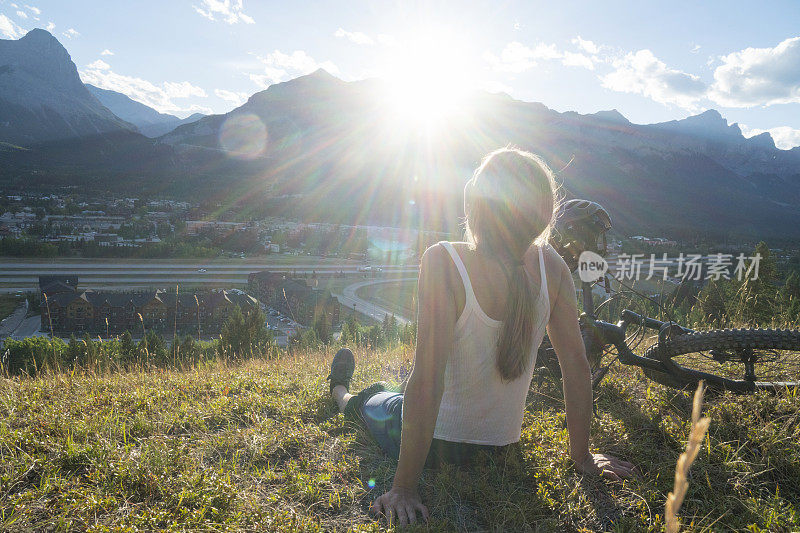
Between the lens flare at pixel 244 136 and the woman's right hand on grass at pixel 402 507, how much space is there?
15057cm

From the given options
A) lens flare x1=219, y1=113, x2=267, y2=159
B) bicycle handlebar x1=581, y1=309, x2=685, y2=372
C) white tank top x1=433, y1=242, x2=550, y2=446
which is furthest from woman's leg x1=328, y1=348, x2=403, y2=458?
lens flare x1=219, y1=113, x2=267, y2=159

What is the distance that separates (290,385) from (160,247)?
71.8 metres

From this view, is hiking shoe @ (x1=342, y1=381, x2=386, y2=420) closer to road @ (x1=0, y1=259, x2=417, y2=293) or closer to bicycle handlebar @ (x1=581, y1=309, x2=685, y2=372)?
bicycle handlebar @ (x1=581, y1=309, x2=685, y2=372)

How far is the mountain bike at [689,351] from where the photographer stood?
2570mm

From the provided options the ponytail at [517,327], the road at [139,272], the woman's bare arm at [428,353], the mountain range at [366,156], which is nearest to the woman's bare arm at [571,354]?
the ponytail at [517,327]

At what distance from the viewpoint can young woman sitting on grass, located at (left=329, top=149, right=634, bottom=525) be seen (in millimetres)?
1705

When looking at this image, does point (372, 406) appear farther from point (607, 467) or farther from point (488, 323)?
point (607, 467)

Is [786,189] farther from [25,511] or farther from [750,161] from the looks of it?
[25,511]

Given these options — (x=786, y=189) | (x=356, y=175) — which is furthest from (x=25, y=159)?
(x=786, y=189)

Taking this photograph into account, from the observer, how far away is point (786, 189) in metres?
143

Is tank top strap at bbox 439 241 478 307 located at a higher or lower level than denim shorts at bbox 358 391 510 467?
higher

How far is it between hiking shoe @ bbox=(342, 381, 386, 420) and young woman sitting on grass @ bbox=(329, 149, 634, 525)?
80cm

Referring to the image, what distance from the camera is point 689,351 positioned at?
2678 millimetres

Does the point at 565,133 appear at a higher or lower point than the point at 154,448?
higher
